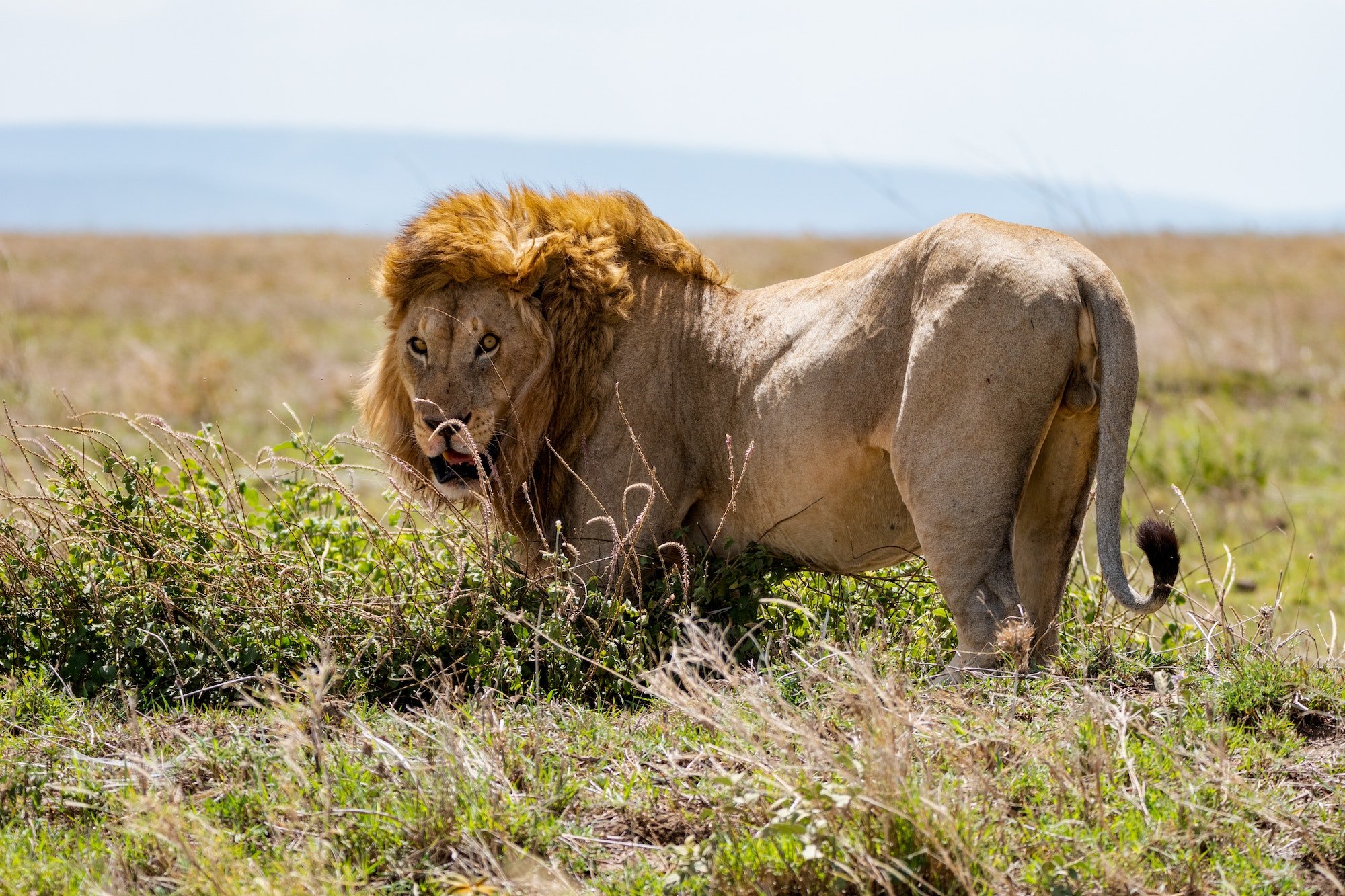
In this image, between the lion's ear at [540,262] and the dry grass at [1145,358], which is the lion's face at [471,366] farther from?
the dry grass at [1145,358]

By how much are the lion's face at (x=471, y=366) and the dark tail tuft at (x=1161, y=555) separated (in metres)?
2.02

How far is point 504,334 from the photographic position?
4277mm

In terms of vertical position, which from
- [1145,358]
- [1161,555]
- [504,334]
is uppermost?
[504,334]

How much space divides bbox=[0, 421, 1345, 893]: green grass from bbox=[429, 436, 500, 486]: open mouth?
0.24 m

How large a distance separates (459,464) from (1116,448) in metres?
2.12

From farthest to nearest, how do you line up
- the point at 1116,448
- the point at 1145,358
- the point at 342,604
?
1. the point at 1145,358
2. the point at 342,604
3. the point at 1116,448

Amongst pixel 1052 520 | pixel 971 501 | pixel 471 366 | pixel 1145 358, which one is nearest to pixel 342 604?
pixel 471 366

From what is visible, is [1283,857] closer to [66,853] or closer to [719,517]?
[719,517]

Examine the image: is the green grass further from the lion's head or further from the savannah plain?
the lion's head

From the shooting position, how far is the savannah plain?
266 cm

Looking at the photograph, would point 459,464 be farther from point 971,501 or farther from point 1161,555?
point 1161,555

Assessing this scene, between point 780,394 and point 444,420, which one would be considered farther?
point 444,420

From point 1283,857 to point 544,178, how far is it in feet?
10.2

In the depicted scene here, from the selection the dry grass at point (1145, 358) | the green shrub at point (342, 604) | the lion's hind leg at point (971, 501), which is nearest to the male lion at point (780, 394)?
the lion's hind leg at point (971, 501)
